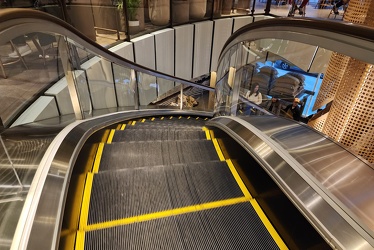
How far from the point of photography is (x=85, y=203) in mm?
1497

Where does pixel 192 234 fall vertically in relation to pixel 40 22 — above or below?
below

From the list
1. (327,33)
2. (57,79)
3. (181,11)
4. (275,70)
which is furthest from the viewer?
(181,11)

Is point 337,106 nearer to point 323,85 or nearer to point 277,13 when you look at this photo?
point 323,85

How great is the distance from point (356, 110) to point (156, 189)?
337 centimetres

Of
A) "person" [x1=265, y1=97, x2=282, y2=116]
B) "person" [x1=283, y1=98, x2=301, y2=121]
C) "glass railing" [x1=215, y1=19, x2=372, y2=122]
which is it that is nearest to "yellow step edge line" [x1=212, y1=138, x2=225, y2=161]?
"glass railing" [x1=215, y1=19, x2=372, y2=122]

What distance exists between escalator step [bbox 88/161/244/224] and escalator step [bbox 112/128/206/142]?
104 cm

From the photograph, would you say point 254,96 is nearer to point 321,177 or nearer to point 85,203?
point 321,177

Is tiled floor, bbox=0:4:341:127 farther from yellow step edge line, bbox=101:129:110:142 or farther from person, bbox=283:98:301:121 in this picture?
person, bbox=283:98:301:121

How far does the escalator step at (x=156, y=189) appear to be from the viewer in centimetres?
151

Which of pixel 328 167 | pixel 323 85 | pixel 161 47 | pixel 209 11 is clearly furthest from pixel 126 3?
pixel 328 167

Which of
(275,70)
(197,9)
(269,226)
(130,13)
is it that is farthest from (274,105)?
(197,9)

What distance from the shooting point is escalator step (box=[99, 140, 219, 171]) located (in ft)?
6.86

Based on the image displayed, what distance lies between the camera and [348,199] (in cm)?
130

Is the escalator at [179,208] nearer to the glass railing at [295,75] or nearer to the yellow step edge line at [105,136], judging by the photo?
the glass railing at [295,75]
